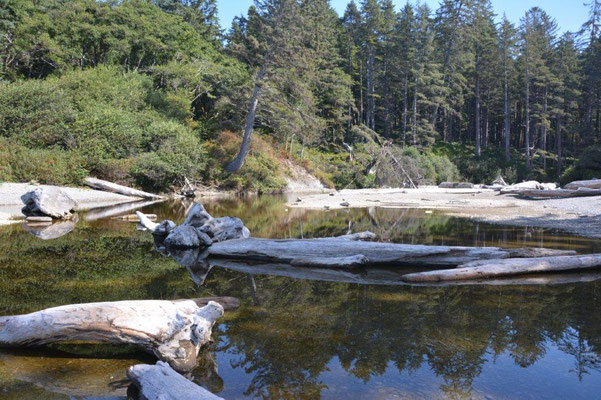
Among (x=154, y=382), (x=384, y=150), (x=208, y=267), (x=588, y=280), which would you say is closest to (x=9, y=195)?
(x=208, y=267)

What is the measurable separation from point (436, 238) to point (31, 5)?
40390 millimetres

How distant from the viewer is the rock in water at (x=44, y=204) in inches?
596

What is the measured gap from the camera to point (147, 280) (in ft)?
23.4

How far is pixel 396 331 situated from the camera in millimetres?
4926

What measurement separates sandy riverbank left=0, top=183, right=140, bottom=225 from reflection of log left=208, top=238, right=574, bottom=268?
31.8 ft

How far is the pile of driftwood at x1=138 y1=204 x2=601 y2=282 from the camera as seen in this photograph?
23.9 feet

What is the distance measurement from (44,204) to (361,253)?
12.2 metres

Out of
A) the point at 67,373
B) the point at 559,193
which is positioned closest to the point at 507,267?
the point at 67,373

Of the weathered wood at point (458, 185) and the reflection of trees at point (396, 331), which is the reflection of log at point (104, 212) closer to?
the reflection of trees at point (396, 331)

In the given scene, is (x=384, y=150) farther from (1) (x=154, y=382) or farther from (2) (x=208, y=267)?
(1) (x=154, y=382)

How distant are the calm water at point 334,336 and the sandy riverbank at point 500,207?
26.4 ft

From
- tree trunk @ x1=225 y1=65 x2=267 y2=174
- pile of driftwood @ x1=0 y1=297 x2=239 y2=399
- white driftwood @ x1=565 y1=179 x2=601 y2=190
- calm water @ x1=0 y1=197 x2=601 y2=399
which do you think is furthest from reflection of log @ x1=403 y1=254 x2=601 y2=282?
tree trunk @ x1=225 y1=65 x2=267 y2=174

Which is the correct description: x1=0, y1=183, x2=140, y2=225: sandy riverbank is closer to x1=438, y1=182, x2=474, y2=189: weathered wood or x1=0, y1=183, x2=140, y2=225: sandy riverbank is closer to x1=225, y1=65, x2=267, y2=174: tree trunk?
x1=225, y1=65, x2=267, y2=174: tree trunk

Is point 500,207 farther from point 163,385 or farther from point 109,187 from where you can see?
point 109,187
